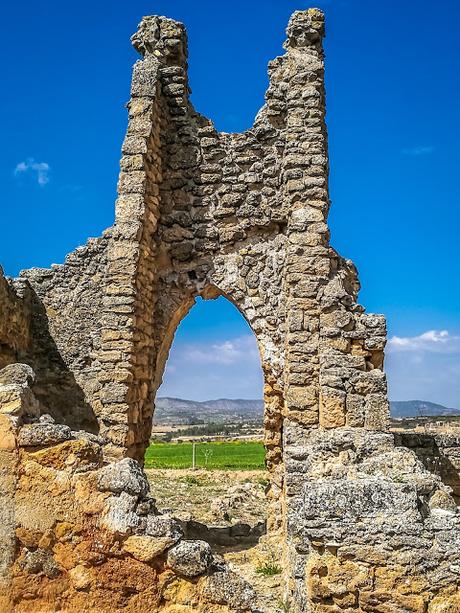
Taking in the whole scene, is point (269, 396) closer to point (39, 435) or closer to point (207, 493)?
point (39, 435)

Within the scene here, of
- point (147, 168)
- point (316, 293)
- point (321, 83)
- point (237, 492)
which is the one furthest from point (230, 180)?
point (237, 492)

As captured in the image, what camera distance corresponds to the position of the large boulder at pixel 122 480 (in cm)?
342

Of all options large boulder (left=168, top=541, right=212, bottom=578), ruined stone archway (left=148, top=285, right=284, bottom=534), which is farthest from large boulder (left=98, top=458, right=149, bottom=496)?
ruined stone archway (left=148, top=285, right=284, bottom=534)

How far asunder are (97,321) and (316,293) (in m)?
4.39

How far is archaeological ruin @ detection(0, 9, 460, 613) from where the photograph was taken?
337 cm

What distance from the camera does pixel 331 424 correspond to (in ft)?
Result: 24.3

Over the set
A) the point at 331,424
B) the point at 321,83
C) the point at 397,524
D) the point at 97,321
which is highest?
the point at 321,83

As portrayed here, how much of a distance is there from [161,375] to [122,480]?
6.58 meters

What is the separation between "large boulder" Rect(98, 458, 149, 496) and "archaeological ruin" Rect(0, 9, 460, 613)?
1 centimetres

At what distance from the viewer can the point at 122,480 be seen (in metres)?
3.43

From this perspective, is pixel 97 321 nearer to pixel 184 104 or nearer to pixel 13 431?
pixel 184 104

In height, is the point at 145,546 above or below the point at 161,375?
below

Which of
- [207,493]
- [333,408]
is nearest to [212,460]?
[207,493]

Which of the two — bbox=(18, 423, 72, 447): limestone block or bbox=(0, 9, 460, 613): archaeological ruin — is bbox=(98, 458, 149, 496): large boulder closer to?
bbox=(0, 9, 460, 613): archaeological ruin
